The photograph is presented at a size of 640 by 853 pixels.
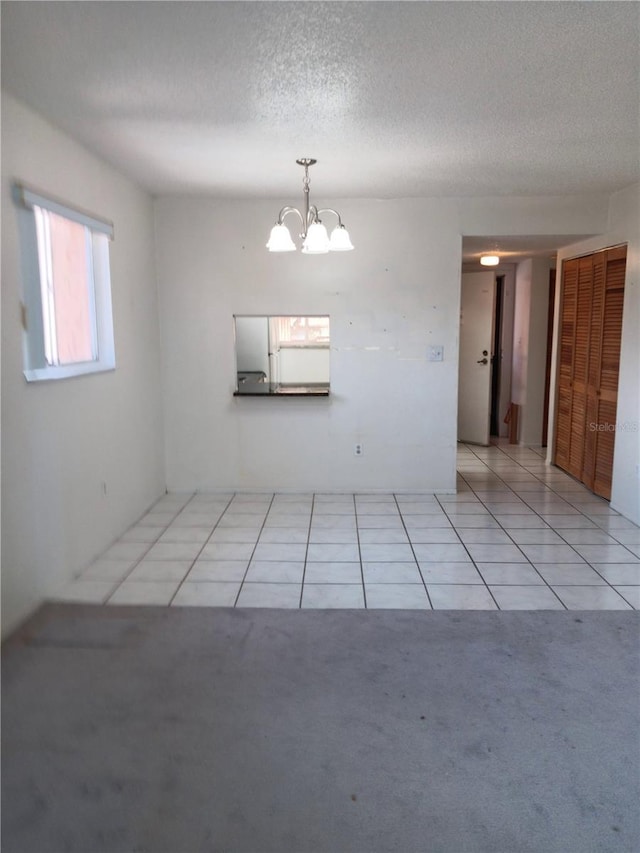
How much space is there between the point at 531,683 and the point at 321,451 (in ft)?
9.04

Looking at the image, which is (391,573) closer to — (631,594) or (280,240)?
(631,594)

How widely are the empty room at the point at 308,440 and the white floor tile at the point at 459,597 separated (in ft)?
0.08

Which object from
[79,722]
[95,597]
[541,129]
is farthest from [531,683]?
[541,129]

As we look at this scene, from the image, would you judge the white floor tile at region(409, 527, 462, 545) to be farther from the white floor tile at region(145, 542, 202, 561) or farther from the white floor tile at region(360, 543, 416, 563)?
the white floor tile at region(145, 542, 202, 561)

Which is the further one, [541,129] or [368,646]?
[541,129]

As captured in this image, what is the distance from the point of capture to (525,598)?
2969 mm

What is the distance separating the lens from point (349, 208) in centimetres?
452

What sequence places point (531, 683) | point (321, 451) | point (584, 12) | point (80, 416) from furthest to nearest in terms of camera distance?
1. point (321, 451)
2. point (80, 416)
3. point (531, 683)
4. point (584, 12)

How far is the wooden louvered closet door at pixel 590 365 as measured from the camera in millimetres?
4440

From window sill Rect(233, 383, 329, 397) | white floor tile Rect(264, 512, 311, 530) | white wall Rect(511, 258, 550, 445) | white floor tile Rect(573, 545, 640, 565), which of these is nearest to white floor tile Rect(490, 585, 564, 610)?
white floor tile Rect(573, 545, 640, 565)

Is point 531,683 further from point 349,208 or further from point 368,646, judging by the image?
point 349,208

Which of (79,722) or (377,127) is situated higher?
(377,127)

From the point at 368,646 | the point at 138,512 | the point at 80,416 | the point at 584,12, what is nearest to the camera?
the point at 584,12

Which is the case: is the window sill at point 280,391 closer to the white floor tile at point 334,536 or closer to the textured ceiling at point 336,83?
the white floor tile at point 334,536
